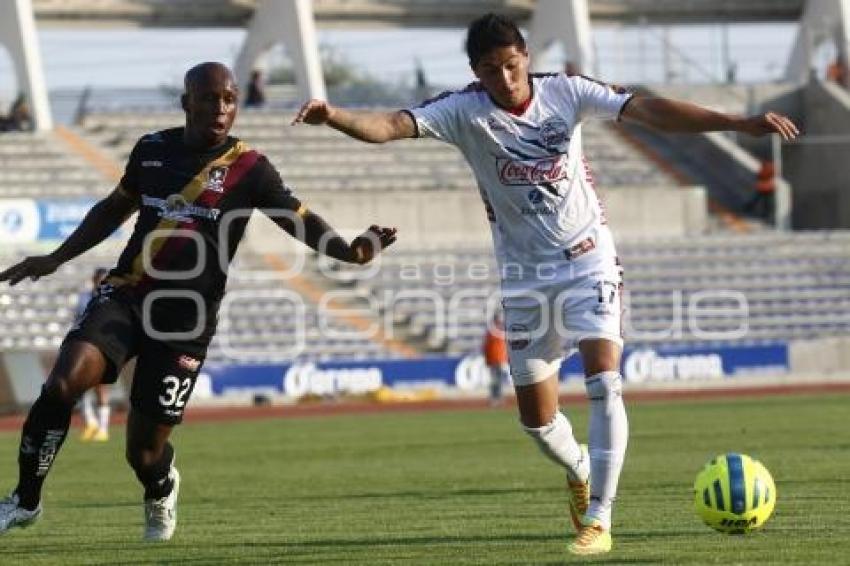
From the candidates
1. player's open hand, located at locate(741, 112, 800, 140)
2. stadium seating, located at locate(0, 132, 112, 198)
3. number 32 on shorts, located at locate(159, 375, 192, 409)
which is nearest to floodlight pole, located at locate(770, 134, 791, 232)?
stadium seating, located at locate(0, 132, 112, 198)

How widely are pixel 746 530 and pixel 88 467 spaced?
1016 centimetres

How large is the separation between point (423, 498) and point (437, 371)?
21.6 m

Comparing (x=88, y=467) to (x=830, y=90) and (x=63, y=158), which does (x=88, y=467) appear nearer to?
(x=63, y=158)

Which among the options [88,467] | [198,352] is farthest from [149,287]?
[88,467]

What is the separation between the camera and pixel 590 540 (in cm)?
909

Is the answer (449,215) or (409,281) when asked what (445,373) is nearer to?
(409,281)

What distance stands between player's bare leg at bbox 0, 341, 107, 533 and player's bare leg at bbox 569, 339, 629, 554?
2.37 m

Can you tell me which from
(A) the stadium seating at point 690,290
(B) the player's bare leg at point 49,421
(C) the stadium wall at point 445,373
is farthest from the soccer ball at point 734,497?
(A) the stadium seating at point 690,290

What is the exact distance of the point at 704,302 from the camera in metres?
39.6

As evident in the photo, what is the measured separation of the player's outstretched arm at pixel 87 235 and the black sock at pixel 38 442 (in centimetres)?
71

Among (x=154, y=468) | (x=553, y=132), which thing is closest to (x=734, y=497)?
(x=553, y=132)

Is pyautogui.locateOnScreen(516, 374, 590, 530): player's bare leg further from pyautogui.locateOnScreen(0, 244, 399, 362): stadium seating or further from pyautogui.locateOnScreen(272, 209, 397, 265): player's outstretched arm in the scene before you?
pyautogui.locateOnScreen(0, 244, 399, 362): stadium seating

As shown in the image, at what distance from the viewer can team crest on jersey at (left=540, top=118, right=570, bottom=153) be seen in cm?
942

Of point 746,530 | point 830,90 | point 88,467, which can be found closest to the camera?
point 746,530
